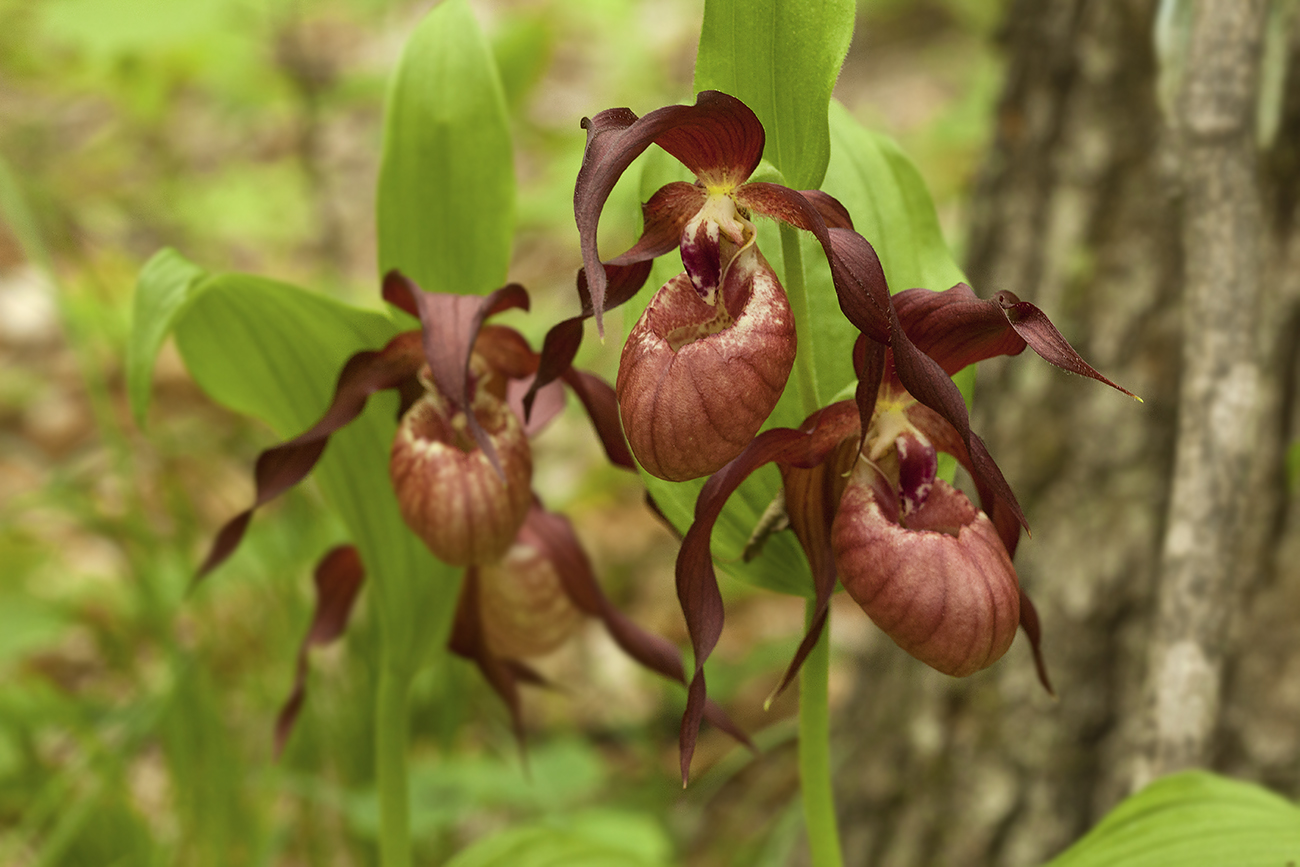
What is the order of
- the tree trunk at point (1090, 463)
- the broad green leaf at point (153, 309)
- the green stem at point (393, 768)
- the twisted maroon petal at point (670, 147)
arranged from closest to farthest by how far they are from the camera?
the twisted maroon petal at point (670, 147), the broad green leaf at point (153, 309), the green stem at point (393, 768), the tree trunk at point (1090, 463)

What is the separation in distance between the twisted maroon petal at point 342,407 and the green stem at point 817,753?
1.48 feet

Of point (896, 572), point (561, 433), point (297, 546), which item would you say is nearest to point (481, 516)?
point (896, 572)

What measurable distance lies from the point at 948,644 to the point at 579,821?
122 centimetres

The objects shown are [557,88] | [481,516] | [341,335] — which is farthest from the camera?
[557,88]

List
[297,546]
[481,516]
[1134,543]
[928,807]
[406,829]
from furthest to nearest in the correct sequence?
[297,546] → [928,807] → [1134,543] → [406,829] → [481,516]

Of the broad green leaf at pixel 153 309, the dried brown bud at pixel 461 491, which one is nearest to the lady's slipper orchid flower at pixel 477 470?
the dried brown bud at pixel 461 491

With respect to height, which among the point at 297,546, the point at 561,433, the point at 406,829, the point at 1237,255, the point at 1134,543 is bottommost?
the point at 561,433

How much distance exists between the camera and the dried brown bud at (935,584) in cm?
66

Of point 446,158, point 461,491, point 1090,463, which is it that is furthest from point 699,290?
point 1090,463

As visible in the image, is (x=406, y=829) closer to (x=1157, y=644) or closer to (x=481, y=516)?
(x=481, y=516)

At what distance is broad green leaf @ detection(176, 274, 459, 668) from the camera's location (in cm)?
95

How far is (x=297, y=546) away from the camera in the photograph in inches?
77.0

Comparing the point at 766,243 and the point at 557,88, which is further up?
the point at 766,243

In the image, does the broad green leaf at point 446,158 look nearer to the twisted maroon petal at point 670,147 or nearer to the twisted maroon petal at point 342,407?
the twisted maroon petal at point 342,407
